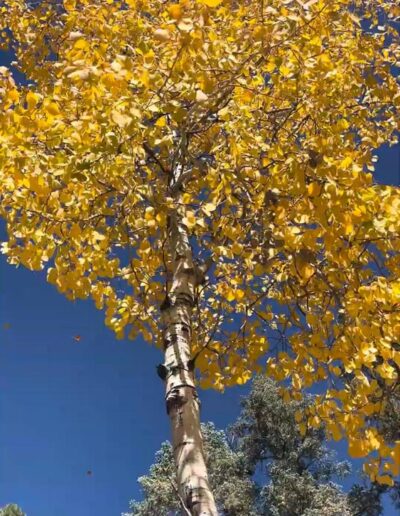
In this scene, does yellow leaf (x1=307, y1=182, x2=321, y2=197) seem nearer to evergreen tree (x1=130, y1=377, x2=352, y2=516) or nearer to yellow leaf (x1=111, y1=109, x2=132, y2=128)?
yellow leaf (x1=111, y1=109, x2=132, y2=128)

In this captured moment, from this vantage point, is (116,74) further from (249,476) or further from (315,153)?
(249,476)

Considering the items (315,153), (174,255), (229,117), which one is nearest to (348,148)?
(315,153)

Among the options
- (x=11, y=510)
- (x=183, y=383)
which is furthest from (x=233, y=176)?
(x=11, y=510)

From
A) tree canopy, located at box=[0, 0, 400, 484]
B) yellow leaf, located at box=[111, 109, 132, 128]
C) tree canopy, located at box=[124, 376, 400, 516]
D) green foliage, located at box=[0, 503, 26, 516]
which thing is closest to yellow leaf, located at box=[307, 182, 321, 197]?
tree canopy, located at box=[0, 0, 400, 484]

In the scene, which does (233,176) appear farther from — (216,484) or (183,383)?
(216,484)

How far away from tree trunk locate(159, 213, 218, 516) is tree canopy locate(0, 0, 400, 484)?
16 cm

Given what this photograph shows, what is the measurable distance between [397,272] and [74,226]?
6.83 feet

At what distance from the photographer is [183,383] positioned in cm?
352

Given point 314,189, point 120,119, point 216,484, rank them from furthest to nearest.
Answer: point 216,484 → point 314,189 → point 120,119

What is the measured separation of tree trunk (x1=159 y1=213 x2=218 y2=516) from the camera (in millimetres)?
Result: 3148

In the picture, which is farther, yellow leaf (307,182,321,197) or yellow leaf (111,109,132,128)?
yellow leaf (307,182,321,197)

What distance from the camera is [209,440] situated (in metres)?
22.2

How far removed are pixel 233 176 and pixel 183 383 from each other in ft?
4.29

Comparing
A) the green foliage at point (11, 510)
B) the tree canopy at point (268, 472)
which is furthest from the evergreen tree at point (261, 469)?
the green foliage at point (11, 510)
